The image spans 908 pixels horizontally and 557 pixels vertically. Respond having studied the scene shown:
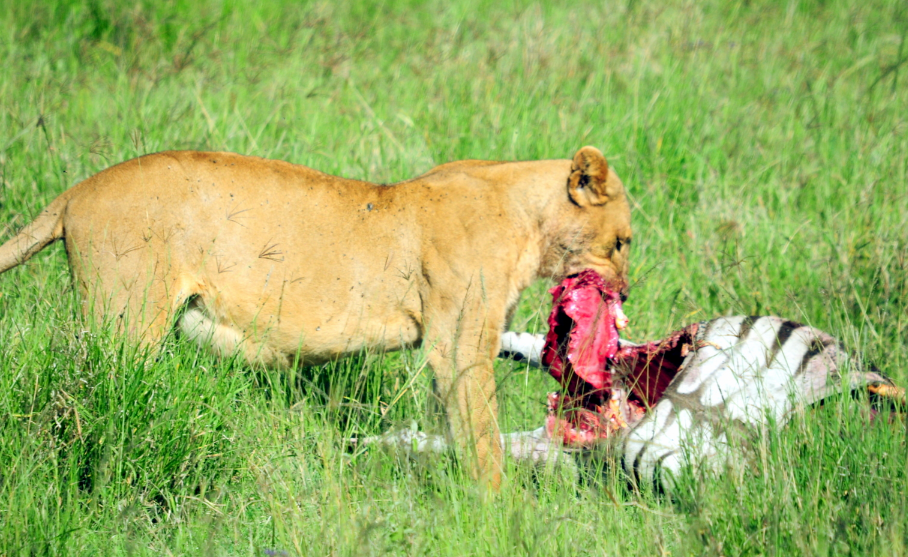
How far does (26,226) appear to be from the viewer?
3123 millimetres

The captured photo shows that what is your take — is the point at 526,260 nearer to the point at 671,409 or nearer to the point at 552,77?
the point at 671,409

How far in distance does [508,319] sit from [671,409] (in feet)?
2.70

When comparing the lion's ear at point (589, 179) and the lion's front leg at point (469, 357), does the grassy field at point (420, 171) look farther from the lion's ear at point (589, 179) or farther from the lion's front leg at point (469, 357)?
the lion's ear at point (589, 179)

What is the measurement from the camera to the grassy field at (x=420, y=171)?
2533 millimetres

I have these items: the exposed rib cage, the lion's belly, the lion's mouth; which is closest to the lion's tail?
the lion's belly

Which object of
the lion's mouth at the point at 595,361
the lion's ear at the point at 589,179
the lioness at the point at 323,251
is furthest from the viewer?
the lion's ear at the point at 589,179

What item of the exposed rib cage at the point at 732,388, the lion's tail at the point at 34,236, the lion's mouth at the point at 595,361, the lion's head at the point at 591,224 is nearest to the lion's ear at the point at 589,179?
the lion's head at the point at 591,224

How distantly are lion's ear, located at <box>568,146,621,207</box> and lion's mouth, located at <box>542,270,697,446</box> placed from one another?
13.1 inches

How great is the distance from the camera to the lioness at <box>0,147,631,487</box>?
10.0 feet

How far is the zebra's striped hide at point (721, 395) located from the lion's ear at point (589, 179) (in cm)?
71

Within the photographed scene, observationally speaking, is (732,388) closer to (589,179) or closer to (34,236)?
(589,179)

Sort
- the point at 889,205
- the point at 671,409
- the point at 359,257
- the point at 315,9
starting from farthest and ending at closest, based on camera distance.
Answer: the point at 315,9 → the point at 889,205 → the point at 359,257 → the point at 671,409

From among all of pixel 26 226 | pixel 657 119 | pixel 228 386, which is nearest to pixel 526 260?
pixel 228 386

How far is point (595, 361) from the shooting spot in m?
3.35
